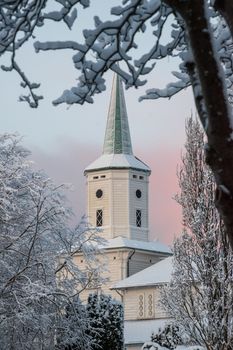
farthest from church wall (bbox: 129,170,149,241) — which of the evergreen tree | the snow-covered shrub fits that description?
the evergreen tree

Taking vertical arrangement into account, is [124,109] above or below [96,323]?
above

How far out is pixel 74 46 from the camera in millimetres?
6465

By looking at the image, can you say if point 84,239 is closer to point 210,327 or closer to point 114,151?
point 210,327

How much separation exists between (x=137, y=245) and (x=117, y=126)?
39.2ft

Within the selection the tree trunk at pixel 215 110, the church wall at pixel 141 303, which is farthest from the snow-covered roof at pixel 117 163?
the tree trunk at pixel 215 110

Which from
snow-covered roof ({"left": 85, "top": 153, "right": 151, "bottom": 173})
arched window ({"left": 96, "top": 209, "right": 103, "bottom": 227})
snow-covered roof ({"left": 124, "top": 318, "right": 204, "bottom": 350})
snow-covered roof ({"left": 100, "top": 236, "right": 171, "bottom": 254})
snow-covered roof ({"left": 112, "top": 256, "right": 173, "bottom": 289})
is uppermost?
snow-covered roof ({"left": 85, "top": 153, "right": 151, "bottom": 173})

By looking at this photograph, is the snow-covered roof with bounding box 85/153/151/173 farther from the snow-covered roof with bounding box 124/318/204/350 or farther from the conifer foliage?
the conifer foliage

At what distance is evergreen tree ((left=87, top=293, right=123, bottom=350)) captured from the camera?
26.2 m

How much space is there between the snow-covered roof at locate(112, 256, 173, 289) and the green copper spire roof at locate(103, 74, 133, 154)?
51.3 ft

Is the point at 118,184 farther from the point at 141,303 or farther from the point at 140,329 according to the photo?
the point at 140,329

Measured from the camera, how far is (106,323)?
26469 mm

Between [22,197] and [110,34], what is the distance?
20.4 metres

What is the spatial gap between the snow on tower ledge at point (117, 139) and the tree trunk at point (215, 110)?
70582 mm

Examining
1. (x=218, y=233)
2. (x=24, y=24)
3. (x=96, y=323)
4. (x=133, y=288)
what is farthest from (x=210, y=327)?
(x=133, y=288)
